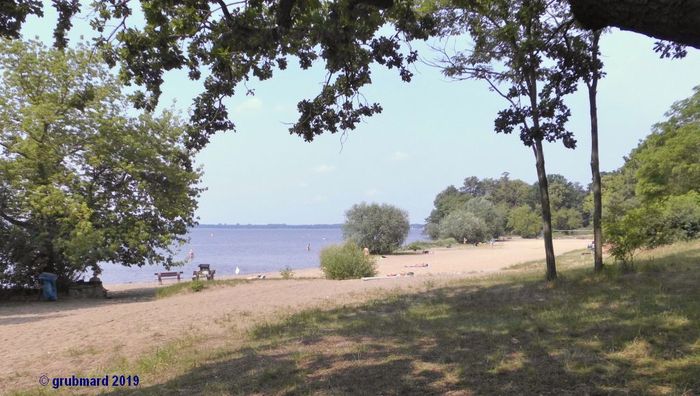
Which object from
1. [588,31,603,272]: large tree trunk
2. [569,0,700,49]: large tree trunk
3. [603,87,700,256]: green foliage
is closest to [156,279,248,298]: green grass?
[588,31,603,272]: large tree trunk

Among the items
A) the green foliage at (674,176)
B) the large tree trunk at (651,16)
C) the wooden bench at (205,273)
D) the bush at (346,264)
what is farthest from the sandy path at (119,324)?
the green foliage at (674,176)

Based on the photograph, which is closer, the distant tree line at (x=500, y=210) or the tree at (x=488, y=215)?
the distant tree line at (x=500, y=210)

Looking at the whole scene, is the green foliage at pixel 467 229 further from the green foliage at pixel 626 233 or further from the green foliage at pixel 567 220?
the green foliage at pixel 626 233

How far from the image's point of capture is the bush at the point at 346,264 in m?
19.4

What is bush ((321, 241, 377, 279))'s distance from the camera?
19.4 meters

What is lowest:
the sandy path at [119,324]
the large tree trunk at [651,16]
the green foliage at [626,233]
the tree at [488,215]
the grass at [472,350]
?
the sandy path at [119,324]

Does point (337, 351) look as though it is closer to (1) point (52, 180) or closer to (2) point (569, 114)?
(2) point (569, 114)

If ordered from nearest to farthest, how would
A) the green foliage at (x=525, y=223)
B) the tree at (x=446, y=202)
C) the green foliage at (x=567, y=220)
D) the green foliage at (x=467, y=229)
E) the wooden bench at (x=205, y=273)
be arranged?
the wooden bench at (x=205, y=273)
the green foliage at (x=467, y=229)
the green foliage at (x=525, y=223)
the green foliage at (x=567, y=220)
the tree at (x=446, y=202)

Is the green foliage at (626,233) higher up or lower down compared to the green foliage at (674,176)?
lower down

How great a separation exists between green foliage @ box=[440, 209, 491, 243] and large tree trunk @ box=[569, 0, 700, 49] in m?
67.8

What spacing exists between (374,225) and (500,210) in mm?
52753

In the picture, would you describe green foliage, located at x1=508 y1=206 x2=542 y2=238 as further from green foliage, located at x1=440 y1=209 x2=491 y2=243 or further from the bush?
the bush

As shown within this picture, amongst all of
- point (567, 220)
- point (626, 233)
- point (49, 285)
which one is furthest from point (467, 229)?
point (626, 233)

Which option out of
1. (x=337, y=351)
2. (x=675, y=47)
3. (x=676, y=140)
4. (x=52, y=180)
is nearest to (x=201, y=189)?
(x=52, y=180)
